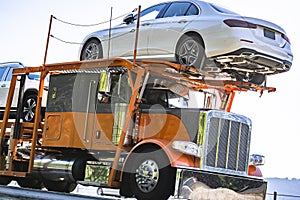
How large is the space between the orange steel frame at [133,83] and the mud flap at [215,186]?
124 cm

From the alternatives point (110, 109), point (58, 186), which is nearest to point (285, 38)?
point (110, 109)

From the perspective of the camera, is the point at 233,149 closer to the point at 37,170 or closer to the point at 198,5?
the point at 198,5

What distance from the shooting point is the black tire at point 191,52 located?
9.68m

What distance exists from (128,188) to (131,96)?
145 centimetres

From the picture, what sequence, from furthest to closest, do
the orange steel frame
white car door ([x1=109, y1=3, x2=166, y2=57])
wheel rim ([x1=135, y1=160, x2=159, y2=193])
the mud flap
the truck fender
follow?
white car door ([x1=109, y1=3, x2=166, y2=57])
the orange steel frame
wheel rim ([x1=135, y1=160, x2=159, y2=193])
the truck fender
the mud flap

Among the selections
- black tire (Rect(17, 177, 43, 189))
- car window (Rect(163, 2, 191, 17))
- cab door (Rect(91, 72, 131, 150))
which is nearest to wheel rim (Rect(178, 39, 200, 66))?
car window (Rect(163, 2, 191, 17))

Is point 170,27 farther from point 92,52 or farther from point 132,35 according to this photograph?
point 92,52

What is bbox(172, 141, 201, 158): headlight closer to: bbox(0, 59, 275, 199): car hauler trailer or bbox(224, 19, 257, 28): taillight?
bbox(0, 59, 275, 199): car hauler trailer

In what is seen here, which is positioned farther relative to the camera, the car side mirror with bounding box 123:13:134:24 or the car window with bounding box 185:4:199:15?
the car side mirror with bounding box 123:13:134:24

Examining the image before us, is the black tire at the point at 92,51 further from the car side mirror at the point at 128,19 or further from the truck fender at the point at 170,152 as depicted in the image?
the truck fender at the point at 170,152

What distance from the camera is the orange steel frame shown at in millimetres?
9391

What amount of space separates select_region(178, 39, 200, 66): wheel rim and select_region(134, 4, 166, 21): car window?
1.15m

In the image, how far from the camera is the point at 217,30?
965 cm

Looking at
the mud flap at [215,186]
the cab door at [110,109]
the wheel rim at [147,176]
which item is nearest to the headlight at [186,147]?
the mud flap at [215,186]
